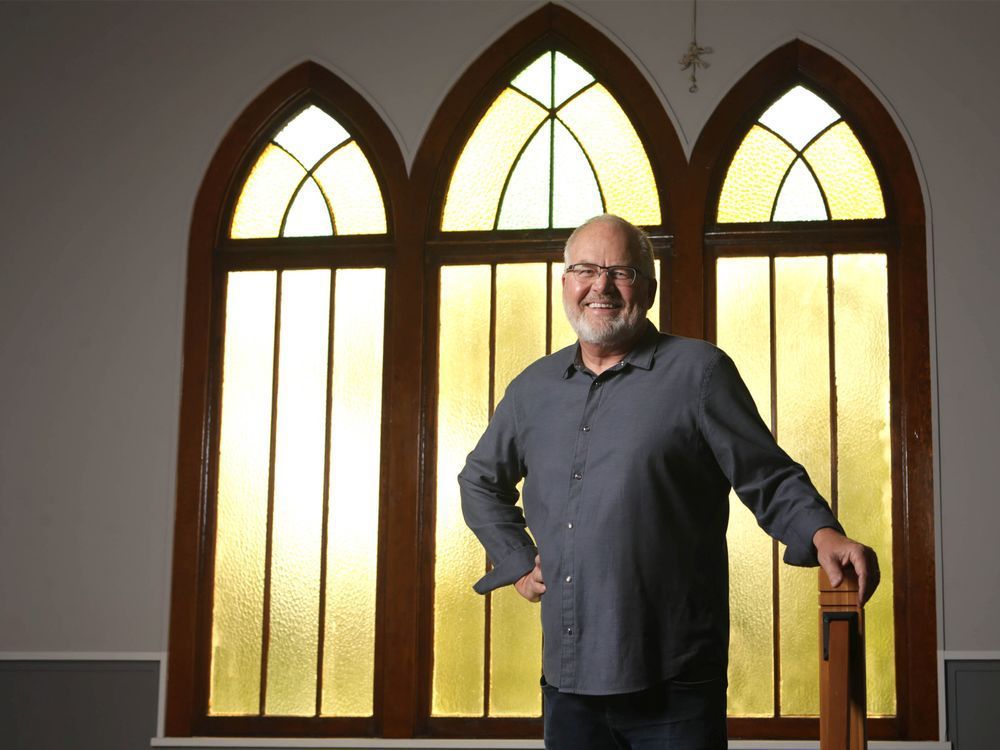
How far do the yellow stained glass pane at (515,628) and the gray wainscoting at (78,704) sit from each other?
1159mm

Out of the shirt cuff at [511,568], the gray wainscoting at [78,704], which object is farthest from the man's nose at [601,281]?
the gray wainscoting at [78,704]

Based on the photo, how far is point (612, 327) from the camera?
2.24 m

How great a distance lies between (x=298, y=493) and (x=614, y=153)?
1.61 metres

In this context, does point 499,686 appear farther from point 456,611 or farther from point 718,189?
point 718,189

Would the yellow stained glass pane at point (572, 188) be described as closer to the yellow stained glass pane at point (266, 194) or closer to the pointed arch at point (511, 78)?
the pointed arch at point (511, 78)

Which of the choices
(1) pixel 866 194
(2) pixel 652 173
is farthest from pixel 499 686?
(1) pixel 866 194

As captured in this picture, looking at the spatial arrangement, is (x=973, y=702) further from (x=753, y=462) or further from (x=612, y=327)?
(x=612, y=327)

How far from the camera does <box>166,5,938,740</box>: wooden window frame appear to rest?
380 cm

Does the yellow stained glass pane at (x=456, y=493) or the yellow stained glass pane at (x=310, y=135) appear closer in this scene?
the yellow stained glass pane at (x=456, y=493)

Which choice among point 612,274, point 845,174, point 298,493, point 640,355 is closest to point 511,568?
point 640,355

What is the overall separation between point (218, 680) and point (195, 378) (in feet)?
3.41

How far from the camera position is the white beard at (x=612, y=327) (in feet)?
7.37

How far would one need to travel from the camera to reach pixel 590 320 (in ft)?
7.44

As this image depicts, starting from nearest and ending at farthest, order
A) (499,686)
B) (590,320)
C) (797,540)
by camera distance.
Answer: (797,540) → (590,320) → (499,686)
